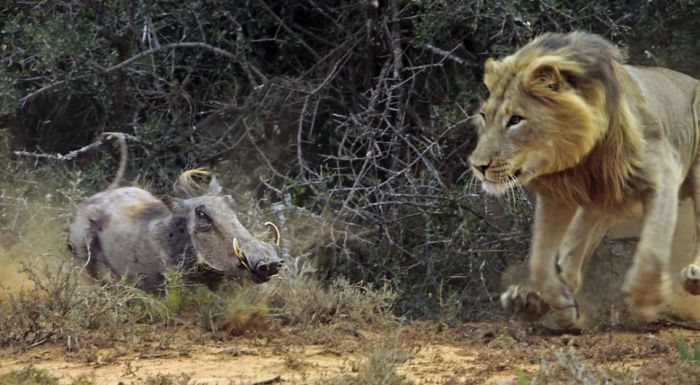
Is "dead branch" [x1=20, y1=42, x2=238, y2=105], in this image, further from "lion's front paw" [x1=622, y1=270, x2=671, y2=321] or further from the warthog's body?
"lion's front paw" [x1=622, y1=270, x2=671, y2=321]

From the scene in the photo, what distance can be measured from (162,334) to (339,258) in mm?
2578

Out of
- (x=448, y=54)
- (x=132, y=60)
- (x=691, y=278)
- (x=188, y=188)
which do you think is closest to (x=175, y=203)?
(x=188, y=188)

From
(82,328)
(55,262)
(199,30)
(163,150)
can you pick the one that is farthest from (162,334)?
(199,30)

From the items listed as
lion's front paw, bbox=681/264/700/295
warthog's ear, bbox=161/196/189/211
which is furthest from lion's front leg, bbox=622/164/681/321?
warthog's ear, bbox=161/196/189/211

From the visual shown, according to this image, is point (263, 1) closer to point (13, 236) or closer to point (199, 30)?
point (199, 30)

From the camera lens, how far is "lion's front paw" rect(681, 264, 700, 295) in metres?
6.52

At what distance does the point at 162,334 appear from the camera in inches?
251

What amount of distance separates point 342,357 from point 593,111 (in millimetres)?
1776

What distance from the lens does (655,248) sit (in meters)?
6.32

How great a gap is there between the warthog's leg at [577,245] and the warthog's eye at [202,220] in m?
2.08

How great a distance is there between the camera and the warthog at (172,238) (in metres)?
6.81

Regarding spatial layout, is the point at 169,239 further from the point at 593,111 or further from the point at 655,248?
the point at 655,248

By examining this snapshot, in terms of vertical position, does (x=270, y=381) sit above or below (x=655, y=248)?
→ below

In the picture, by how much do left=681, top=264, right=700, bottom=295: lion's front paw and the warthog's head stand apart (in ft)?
6.96
